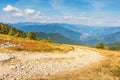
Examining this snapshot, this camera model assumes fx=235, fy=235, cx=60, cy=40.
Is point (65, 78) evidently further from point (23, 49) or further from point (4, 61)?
point (23, 49)

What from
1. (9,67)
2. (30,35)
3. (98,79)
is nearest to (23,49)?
(9,67)

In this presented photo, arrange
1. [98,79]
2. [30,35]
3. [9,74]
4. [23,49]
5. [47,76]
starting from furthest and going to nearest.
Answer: [30,35] < [23,49] < [98,79] < [47,76] < [9,74]

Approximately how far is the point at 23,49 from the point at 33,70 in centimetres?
1970

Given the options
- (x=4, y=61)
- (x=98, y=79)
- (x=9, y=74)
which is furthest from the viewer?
(x=4, y=61)

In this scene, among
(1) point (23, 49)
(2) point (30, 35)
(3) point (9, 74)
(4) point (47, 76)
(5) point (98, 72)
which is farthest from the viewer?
(2) point (30, 35)

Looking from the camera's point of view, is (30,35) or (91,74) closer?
(91,74)

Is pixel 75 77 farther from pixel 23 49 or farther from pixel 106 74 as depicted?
pixel 23 49

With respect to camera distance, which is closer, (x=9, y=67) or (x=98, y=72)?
(x=9, y=67)

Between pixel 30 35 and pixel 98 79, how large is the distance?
332 ft

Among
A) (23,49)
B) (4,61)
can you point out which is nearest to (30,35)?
(23,49)

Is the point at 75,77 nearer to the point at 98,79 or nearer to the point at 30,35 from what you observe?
the point at 98,79

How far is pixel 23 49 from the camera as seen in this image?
175 ft

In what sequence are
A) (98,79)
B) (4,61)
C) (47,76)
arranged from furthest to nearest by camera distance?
(4,61), (98,79), (47,76)

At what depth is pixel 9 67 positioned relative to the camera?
1330 inches
